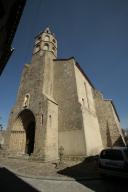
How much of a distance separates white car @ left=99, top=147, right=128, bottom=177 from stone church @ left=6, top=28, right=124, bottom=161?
4893mm

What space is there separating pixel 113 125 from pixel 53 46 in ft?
42.5

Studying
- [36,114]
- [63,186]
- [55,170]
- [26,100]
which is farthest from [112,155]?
[26,100]

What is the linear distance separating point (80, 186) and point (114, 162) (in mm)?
1901

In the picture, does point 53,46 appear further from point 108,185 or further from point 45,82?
point 108,185

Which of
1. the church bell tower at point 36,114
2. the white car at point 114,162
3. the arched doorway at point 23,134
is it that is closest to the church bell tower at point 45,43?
the church bell tower at point 36,114

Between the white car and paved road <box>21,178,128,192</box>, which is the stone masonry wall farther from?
paved road <box>21,178,128,192</box>

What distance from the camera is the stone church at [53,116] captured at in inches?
501

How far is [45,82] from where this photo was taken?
15820 millimetres

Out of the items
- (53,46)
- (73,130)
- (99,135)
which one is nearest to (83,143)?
(73,130)

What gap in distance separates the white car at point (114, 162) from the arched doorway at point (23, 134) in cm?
904

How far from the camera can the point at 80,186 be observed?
6.08m

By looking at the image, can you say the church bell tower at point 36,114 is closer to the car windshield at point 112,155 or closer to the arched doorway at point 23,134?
the arched doorway at point 23,134

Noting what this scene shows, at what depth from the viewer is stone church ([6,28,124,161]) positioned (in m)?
12.7

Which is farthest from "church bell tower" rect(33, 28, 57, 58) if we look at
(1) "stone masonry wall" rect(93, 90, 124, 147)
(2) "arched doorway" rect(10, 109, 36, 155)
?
(1) "stone masonry wall" rect(93, 90, 124, 147)
